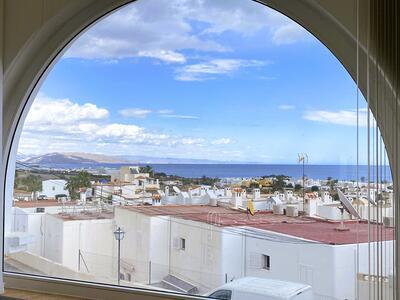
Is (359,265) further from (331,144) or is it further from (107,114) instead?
(107,114)

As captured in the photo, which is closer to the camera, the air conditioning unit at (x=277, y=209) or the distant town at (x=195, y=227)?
the distant town at (x=195, y=227)

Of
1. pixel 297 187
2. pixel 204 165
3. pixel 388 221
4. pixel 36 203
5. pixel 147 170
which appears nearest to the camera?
pixel 388 221

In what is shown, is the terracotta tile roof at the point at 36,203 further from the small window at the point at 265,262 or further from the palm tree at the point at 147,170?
the small window at the point at 265,262

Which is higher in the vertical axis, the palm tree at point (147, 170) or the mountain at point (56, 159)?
the mountain at point (56, 159)

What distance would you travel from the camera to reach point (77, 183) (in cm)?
237

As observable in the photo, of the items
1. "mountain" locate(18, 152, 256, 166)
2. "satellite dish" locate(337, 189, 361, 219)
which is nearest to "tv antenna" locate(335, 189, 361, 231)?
"satellite dish" locate(337, 189, 361, 219)

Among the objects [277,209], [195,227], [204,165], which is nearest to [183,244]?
[195,227]

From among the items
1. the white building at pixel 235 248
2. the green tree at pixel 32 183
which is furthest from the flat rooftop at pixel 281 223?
the green tree at pixel 32 183

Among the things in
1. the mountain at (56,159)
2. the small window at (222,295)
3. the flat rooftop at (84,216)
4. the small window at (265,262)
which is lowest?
the small window at (222,295)

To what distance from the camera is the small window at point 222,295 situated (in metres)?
2.01

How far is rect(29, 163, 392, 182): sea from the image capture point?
1.66 meters

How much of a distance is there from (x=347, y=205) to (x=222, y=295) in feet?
2.08

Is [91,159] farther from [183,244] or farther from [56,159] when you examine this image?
[183,244]

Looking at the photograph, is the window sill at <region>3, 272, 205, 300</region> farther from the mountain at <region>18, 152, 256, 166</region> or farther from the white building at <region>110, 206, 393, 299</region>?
the mountain at <region>18, 152, 256, 166</region>
